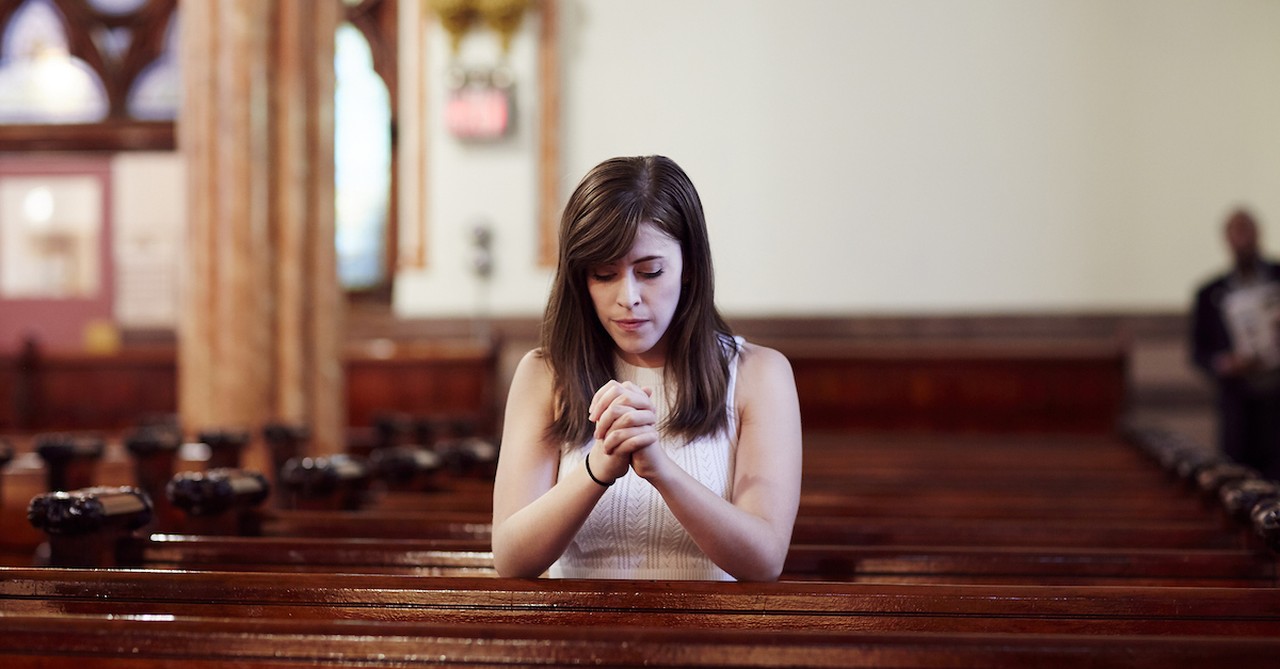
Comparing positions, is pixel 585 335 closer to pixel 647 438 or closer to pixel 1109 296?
pixel 647 438

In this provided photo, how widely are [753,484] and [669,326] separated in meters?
0.30

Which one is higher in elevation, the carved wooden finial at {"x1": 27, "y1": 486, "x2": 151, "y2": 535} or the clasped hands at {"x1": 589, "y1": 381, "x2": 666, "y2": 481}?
the clasped hands at {"x1": 589, "y1": 381, "x2": 666, "y2": 481}

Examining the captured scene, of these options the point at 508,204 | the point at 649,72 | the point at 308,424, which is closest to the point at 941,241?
the point at 649,72

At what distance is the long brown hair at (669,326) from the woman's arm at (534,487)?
0.03 m

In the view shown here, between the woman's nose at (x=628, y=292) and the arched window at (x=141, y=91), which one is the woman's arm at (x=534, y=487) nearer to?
the woman's nose at (x=628, y=292)

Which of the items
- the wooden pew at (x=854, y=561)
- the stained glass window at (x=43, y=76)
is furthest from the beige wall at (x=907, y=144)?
the wooden pew at (x=854, y=561)

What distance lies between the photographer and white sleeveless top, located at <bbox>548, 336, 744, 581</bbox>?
2.10 meters

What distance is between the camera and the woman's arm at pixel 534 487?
1.85m

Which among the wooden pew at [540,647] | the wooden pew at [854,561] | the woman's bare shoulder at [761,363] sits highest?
the woman's bare shoulder at [761,363]

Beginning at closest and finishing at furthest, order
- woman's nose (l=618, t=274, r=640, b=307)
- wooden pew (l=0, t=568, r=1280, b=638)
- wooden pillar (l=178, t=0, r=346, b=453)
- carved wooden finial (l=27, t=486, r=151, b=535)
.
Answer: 1. wooden pew (l=0, t=568, r=1280, b=638)
2. woman's nose (l=618, t=274, r=640, b=307)
3. carved wooden finial (l=27, t=486, r=151, b=535)
4. wooden pillar (l=178, t=0, r=346, b=453)

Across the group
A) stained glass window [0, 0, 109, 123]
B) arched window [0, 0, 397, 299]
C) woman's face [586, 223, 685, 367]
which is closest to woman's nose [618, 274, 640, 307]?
woman's face [586, 223, 685, 367]

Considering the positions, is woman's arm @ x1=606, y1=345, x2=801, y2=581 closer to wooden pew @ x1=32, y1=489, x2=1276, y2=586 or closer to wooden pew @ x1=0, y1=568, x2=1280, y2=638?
wooden pew @ x1=0, y1=568, x2=1280, y2=638

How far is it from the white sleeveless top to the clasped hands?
321mm

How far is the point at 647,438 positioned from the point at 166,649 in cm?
64
